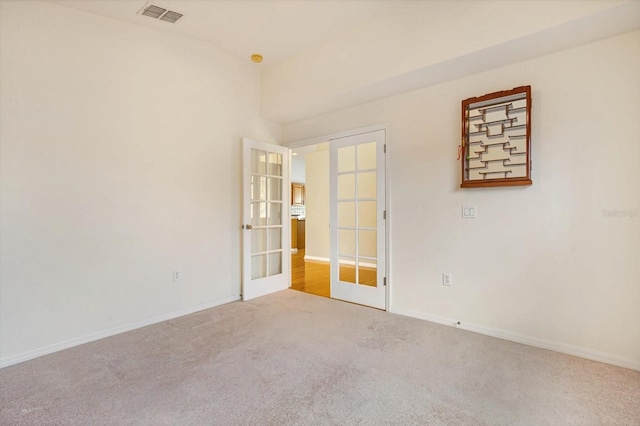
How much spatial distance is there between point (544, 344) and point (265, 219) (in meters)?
3.26

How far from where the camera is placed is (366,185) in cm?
373

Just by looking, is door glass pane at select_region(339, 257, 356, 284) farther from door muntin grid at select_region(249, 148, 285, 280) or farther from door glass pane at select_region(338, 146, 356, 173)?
door glass pane at select_region(338, 146, 356, 173)

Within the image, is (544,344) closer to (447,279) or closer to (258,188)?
(447,279)

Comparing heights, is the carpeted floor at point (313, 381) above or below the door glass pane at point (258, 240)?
below

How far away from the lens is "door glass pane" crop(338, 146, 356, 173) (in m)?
3.82

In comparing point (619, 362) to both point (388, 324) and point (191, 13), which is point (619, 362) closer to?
point (388, 324)

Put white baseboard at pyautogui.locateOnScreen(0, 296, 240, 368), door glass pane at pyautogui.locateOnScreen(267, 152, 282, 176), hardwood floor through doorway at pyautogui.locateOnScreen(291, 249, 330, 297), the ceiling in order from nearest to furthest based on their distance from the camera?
white baseboard at pyautogui.locateOnScreen(0, 296, 240, 368), the ceiling, door glass pane at pyautogui.locateOnScreen(267, 152, 282, 176), hardwood floor through doorway at pyautogui.locateOnScreen(291, 249, 330, 297)

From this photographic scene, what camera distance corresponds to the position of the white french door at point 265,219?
3.91m

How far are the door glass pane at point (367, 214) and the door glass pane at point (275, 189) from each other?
48.5 inches

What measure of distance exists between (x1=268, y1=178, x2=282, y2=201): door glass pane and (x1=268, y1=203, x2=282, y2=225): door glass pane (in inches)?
3.9

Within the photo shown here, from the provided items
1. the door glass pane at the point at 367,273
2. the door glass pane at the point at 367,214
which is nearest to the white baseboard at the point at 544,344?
the door glass pane at the point at 367,273

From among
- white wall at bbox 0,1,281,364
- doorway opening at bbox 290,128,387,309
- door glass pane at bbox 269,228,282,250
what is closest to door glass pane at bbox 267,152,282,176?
doorway opening at bbox 290,128,387,309

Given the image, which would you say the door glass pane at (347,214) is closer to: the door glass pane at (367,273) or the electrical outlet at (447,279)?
the door glass pane at (367,273)

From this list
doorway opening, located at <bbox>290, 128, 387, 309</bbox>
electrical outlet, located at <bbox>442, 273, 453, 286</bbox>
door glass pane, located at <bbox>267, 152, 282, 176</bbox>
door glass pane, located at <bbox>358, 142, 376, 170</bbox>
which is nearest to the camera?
electrical outlet, located at <bbox>442, 273, 453, 286</bbox>
